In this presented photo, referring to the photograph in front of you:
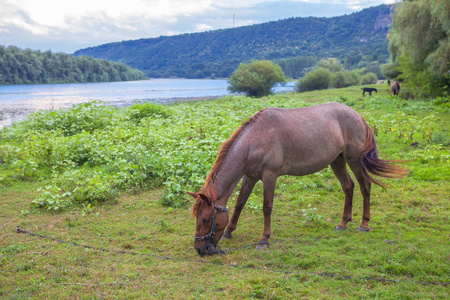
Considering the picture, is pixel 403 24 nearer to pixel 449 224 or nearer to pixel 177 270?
pixel 449 224

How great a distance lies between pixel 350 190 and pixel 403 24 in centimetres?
1949

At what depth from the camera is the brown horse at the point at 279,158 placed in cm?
452

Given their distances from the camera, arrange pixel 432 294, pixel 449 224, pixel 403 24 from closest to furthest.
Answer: pixel 432 294
pixel 449 224
pixel 403 24

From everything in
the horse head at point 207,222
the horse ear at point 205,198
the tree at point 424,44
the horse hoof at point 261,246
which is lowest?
the horse hoof at point 261,246

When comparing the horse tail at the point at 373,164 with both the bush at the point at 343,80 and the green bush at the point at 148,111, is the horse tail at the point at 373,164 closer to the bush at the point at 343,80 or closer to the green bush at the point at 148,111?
the green bush at the point at 148,111

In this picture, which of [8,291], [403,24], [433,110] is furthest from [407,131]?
[403,24]

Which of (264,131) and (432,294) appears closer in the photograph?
(432,294)

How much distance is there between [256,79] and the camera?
34.5m

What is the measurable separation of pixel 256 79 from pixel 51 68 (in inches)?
1704

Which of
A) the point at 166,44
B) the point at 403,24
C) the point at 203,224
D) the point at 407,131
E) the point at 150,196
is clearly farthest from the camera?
the point at 166,44

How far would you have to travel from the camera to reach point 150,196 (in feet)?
23.3

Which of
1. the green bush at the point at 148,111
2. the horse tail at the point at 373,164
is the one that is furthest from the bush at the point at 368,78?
the horse tail at the point at 373,164

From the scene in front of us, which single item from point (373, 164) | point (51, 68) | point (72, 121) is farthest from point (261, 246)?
point (51, 68)

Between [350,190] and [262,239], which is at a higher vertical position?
[350,190]
